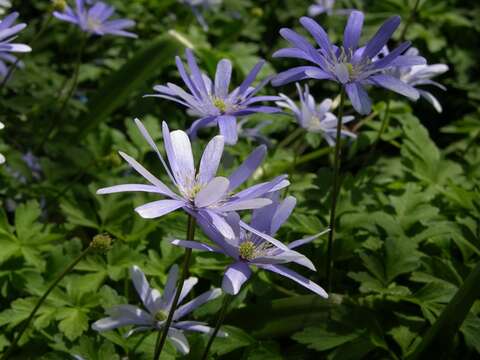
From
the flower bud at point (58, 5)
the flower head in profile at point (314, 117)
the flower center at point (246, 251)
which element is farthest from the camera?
the flower bud at point (58, 5)

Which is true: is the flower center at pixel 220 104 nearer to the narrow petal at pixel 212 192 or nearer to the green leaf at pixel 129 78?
the narrow petal at pixel 212 192

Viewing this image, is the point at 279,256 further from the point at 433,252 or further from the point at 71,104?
the point at 71,104

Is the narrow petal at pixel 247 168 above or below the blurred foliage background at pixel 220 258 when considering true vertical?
above

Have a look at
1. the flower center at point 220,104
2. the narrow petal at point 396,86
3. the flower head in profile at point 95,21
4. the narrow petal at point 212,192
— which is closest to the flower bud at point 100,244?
the narrow petal at point 212,192

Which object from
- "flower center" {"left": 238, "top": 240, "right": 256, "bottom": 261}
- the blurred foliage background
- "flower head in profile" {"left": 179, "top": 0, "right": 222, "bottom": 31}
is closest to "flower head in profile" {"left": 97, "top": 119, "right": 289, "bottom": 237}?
"flower center" {"left": 238, "top": 240, "right": 256, "bottom": 261}

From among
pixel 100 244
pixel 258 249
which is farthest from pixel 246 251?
pixel 100 244

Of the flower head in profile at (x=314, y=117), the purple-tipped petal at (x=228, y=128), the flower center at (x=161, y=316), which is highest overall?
the purple-tipped petal at (x=228, y=128)

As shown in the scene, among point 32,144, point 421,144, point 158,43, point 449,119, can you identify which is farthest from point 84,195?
point 449,119
